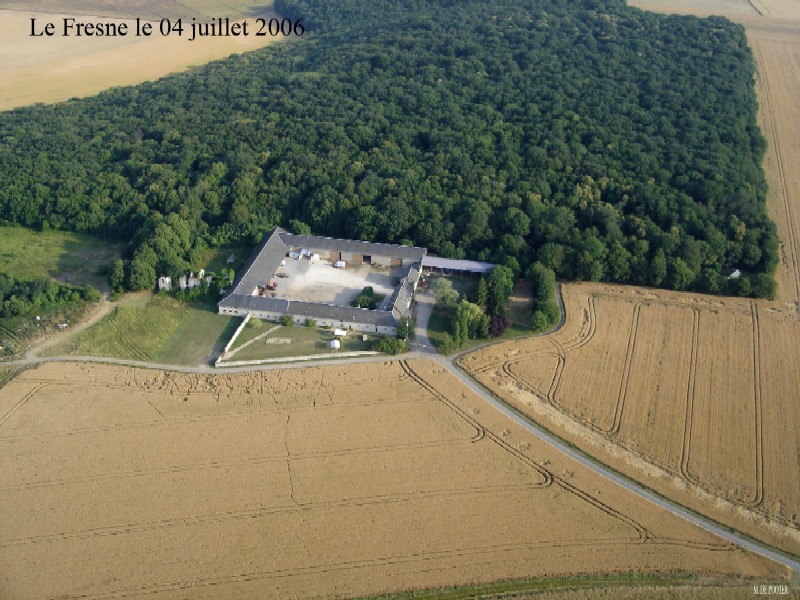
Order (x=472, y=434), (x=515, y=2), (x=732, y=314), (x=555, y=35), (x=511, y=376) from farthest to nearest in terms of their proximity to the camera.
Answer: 1. (x=515, y=2)
2. (x=555, y=35)
3. (x=732, y=314)
4. (x=511, y=376)
5. (x=472, y=434)

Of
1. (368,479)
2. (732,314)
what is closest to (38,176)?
(368,479)

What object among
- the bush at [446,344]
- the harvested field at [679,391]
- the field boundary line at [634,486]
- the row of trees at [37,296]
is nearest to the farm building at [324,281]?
the bush at [446,344]

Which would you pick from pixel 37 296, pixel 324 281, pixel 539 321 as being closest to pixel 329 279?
pixel 324 281

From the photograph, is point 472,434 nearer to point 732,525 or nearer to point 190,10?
point 732,525

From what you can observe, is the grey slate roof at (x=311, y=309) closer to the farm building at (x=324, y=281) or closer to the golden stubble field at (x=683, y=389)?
the farm building at (x=324, y=281)

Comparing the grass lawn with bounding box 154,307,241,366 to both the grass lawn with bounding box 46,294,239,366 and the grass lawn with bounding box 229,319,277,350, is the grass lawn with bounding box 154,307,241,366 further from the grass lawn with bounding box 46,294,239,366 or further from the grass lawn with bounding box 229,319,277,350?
the grass lawn with bounding box 229,319,277,350

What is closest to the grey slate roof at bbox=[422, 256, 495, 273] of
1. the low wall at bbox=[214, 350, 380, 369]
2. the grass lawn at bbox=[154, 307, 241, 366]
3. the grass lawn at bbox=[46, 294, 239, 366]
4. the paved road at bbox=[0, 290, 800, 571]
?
the paved road at bbox=[0, 290, 800, 571]
